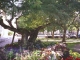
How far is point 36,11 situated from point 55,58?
20.3ft

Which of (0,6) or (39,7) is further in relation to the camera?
(0,6)

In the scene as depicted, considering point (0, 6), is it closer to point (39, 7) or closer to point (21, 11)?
point (21, 11)

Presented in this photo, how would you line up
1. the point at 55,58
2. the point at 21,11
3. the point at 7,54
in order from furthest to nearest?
the point at 21,11, the point at 7,54, the point at 55,58

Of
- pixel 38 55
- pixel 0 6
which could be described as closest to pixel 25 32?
pixel 0 6

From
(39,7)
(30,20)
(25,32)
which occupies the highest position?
(39,7)

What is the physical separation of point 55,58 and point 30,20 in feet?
29.9

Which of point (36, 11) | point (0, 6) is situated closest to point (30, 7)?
point (36, 11)

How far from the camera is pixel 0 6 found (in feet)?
51.9

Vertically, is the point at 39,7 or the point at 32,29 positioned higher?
the point at 39,7

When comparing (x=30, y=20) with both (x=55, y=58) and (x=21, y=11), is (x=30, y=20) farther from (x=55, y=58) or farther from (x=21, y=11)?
(x=55, y=58)

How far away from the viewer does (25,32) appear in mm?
19438

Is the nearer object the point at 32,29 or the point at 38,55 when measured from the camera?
the point at 38,55

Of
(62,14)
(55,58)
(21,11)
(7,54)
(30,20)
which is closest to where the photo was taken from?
(55,58)

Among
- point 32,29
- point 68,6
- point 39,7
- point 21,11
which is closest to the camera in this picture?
point 39,7
